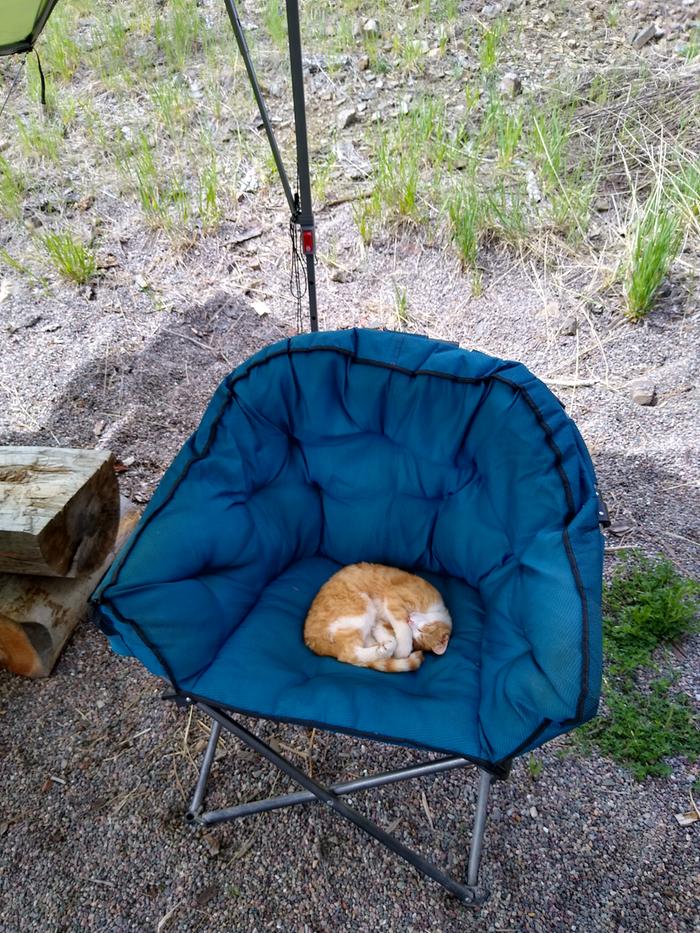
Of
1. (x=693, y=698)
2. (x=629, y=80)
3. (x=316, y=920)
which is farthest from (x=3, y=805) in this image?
(x=629, y=80)

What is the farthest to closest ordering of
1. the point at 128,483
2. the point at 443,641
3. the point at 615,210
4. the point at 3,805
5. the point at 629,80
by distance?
the point at 629,80
the point at 615,210
the point at 128,483
the point at 3,805
the point at 443,641

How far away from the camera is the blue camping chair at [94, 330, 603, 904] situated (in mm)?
1096

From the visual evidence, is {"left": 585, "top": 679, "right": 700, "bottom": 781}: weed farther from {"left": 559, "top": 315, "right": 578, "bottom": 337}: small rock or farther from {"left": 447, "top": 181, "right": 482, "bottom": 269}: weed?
{"left": 447, "top": 181, "right": 482, "bottom": 269}: weed

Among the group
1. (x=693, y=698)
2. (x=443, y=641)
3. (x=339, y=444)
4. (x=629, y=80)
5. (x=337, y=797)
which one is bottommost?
(x=693, y=698)

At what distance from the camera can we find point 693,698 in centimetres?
147

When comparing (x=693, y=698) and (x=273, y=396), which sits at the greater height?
(x=273, y=396)

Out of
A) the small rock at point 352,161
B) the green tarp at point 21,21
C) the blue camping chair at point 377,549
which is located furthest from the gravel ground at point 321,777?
the small rock at point 352,161

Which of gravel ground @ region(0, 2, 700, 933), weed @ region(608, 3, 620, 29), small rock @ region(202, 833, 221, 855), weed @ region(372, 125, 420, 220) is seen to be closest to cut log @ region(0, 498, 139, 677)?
gravel ground @ region(0, 2, 700, 933)

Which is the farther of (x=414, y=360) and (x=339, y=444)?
(x=339, y=444)

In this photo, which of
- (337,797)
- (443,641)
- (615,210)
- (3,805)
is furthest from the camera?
(615,210)

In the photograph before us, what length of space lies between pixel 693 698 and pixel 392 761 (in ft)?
2.38

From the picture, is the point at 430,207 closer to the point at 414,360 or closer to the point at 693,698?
the point at 414,360

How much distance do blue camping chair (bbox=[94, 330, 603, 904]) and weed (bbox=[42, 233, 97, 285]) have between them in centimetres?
180

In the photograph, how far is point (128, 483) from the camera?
208 centimetres
